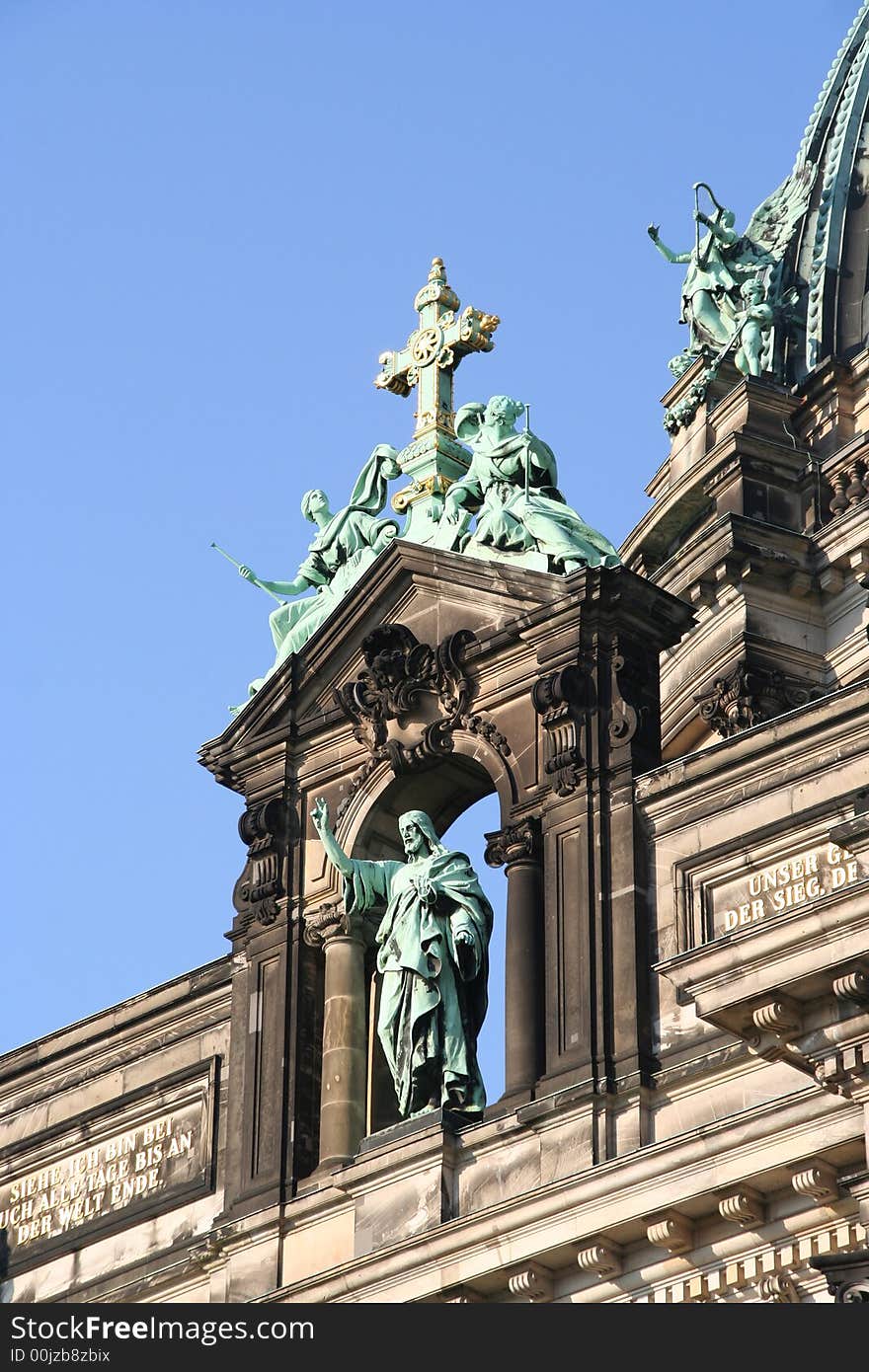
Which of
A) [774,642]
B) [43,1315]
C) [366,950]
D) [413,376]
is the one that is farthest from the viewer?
[774,642]

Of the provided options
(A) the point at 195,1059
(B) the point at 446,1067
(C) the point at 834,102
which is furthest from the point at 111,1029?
(C) the point at 834,102

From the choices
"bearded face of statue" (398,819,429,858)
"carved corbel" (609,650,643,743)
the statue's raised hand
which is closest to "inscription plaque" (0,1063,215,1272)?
the statue's raised hand

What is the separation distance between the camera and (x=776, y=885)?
31.6 metres

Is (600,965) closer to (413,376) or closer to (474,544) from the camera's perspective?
(474,544)

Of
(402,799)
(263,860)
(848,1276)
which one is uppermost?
(402,799)

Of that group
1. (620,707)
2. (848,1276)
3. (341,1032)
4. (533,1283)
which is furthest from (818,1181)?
(341,1032)

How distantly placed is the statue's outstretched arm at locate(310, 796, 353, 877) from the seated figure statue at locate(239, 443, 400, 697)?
216cm

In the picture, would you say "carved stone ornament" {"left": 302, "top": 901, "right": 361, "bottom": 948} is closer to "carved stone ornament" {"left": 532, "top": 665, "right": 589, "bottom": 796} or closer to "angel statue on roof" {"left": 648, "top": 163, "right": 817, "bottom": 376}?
"carved stone ornament" {"left": 532, "top": 665, "right": 589, "bottom": 796}

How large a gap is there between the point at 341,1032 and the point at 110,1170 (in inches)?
115

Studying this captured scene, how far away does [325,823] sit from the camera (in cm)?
3575

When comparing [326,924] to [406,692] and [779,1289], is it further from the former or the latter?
[779,1289]

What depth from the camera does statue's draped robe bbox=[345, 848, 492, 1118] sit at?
110 ft

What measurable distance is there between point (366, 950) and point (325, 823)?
1.25m

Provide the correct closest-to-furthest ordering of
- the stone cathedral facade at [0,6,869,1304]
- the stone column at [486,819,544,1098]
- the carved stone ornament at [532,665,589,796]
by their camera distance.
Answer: the stone cathedral facade at [0,6,869,1304] < the stone column at [486,819,544,1098] < the carved stone ornament at [532,665,589,796]
